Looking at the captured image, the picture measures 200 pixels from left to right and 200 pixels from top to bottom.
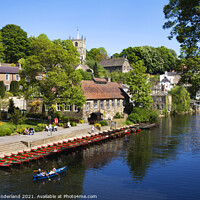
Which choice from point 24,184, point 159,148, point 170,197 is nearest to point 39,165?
point 24,184

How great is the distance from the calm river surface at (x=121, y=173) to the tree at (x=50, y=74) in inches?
382

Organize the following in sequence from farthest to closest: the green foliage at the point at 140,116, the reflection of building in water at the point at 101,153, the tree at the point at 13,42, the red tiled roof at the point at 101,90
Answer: the tree at the point at 13,42 < the green foliage at the point at 140,116 < the red tiled roof at the point at 101,90 < the reflection of building in water at the point at 101,153

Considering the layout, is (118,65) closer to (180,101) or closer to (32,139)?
(180,101)

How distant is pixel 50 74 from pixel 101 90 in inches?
742

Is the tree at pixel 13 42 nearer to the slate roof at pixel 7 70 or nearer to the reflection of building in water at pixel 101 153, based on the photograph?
the slate roof at pixel 7 70

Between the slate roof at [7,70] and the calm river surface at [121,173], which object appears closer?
the calm river surface at [121,173]

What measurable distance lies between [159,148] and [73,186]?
18.6 metres

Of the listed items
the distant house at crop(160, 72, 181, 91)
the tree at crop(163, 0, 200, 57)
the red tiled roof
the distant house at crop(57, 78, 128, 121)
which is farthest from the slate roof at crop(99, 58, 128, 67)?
the tree at crop(163, 0, 200, 57)

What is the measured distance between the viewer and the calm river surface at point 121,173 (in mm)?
20406

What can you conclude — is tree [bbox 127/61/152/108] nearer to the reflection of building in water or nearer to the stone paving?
the reflection of building in water

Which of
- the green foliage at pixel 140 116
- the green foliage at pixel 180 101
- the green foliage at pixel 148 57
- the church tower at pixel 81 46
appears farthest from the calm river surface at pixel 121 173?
the church tower at pixel 81 46

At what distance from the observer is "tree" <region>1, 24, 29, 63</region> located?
84025mm

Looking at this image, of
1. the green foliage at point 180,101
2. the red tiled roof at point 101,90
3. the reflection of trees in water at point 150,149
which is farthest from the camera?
the green foliage at point 180,101

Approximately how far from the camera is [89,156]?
3188 centimetres
